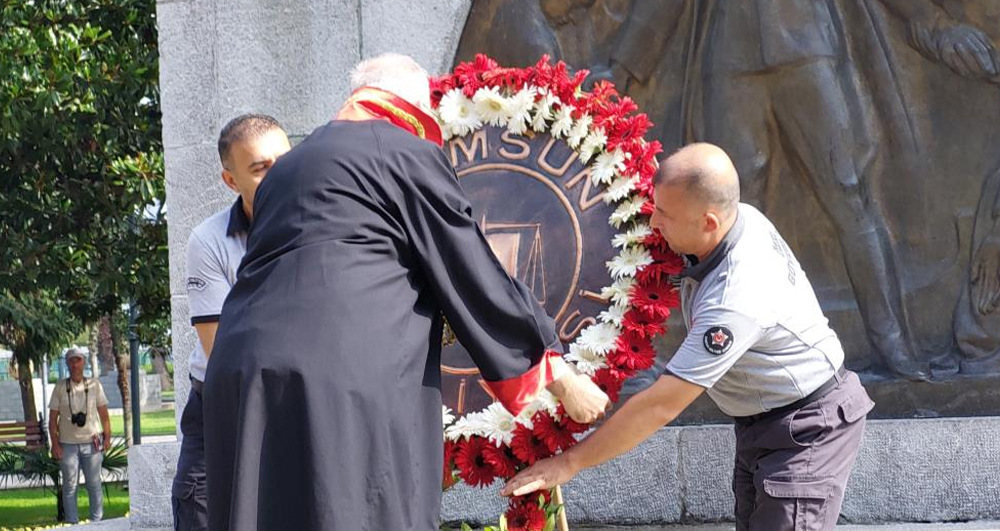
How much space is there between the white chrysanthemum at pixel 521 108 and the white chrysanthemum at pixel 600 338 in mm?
734

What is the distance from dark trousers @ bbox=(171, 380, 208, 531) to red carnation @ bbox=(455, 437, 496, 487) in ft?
3.29

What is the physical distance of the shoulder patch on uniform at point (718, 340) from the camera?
3.48 meters

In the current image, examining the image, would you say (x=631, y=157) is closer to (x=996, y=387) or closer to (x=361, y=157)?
(x=361, y=157)

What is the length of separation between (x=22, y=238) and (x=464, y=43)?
6406 mm

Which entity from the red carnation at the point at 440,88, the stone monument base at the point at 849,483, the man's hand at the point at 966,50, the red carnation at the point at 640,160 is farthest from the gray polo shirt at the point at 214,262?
the man's hand at the point at 966,50

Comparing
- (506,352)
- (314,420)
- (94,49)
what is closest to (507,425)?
(506,352)

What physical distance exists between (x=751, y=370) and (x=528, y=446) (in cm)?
70

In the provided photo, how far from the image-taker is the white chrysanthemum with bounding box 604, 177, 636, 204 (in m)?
3.97

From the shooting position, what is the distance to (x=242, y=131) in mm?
4301

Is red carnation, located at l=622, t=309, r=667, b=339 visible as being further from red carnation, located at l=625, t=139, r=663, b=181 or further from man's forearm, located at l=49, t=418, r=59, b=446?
man's forearm, located at l=49, t=418, r=59, b=446

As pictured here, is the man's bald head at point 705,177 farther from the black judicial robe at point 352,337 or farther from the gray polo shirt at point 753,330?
the black judicial robe at point 352,337

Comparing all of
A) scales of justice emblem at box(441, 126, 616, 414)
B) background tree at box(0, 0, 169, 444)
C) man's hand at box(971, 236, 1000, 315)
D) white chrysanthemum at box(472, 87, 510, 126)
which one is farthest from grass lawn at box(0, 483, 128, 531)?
white chrysanthemum at box(472, 87, 510, 126)

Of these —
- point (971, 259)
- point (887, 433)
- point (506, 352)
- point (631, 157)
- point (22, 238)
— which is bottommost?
point (22, 238)

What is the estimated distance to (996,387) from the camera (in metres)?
5.72
